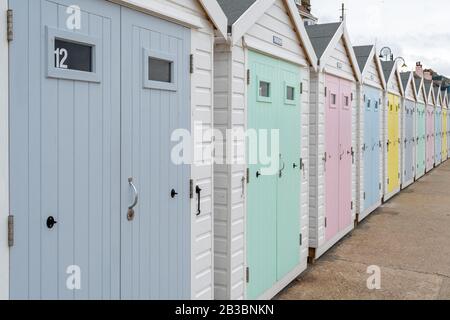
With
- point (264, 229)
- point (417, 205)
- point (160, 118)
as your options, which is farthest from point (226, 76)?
point (417, 205)

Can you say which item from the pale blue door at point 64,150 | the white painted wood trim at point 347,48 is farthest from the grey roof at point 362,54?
the pale blue door at point 64,150

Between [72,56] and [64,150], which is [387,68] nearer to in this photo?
[72,56]

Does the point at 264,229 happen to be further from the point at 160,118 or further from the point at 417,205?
the point at 417,205

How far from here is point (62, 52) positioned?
2709mm

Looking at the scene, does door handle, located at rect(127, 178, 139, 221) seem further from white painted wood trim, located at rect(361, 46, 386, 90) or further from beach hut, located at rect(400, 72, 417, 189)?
beach hut, located at rect(400, 72, 417, 189)

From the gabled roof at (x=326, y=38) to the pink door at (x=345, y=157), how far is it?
2.09ft

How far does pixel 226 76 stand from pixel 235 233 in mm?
1353

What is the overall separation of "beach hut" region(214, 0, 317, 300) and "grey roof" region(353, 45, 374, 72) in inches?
129

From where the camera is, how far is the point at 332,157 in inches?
294

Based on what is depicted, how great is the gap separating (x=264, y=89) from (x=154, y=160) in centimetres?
193

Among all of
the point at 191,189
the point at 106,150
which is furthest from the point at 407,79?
the point at 106,150

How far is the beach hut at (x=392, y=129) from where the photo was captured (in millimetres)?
11492

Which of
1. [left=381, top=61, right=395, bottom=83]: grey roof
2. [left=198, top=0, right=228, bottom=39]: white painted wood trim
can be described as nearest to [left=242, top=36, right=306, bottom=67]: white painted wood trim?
[left=198, top=0, right=228, bottom=39]: white painted wood trim

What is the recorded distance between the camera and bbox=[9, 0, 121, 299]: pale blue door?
8.19 feet
